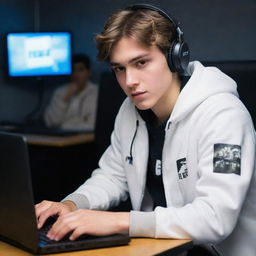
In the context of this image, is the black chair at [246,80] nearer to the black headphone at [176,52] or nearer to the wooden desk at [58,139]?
the black headphone at [176,52]

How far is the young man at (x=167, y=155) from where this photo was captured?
4.39 ft

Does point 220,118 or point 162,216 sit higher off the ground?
point 220,118

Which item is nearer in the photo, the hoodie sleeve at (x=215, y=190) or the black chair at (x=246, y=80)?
the hoodie sleeve at (x=215, y=190)

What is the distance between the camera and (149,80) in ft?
5.01

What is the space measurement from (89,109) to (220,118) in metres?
2.49

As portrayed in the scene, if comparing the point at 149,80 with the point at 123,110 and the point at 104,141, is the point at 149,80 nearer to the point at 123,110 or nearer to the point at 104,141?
the point at 123,110

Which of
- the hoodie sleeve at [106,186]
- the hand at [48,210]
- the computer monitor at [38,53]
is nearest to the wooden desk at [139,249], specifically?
the hand at [48,210]

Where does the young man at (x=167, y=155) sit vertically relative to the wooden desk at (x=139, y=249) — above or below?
above

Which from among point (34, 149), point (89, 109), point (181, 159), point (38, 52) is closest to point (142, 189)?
point (181, 159)

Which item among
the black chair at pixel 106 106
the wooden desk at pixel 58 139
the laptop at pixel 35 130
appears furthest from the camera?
the laptop at pixel 35 130

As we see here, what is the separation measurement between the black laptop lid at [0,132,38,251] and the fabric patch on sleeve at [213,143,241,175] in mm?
472

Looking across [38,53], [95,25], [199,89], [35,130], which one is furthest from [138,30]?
[38,53]

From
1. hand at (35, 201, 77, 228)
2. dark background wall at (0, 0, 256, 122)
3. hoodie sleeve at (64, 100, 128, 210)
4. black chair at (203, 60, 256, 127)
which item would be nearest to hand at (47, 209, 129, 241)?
hand at (35, 201, 77, 228)

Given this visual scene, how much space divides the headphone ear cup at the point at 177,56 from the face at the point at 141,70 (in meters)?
0.02
